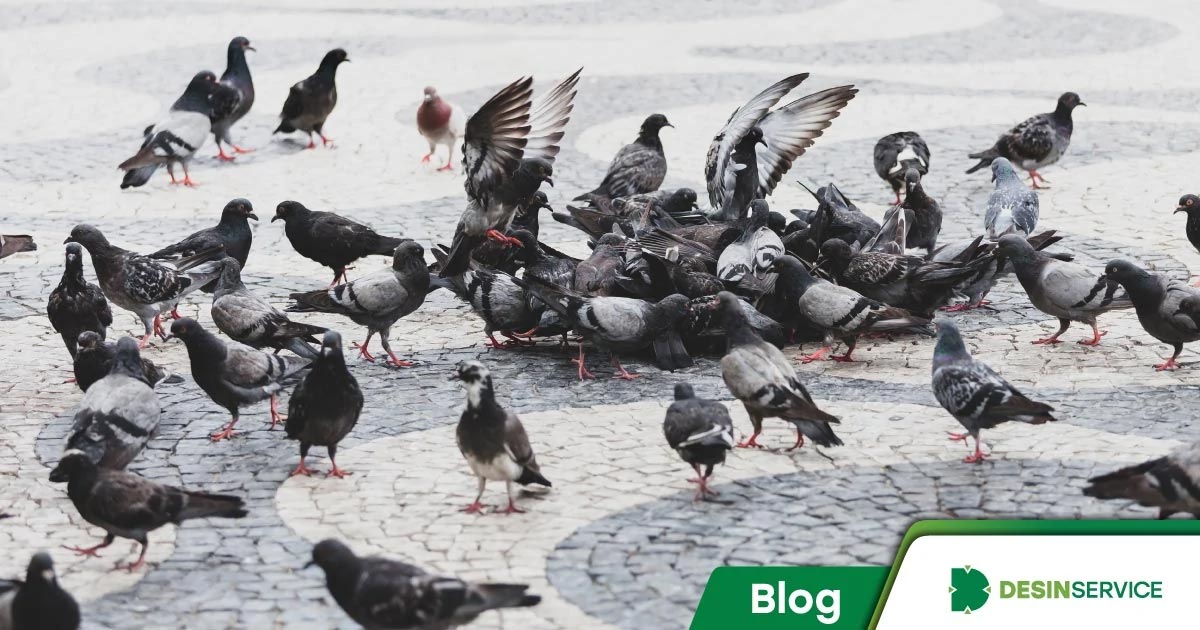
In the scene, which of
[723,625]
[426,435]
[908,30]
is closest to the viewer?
[723,625]

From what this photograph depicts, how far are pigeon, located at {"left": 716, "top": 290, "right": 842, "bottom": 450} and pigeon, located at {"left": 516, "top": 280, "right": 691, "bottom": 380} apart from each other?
1224 millimetres

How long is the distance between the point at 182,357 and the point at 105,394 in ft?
7.67

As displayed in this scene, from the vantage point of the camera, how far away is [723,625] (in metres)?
6.16

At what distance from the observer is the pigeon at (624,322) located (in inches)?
365

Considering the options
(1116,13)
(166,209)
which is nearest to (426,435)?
(166,209)

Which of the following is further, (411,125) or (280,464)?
(411,125)

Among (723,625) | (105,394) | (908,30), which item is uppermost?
(908,30)

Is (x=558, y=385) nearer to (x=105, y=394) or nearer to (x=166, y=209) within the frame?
(x=105, y=394)

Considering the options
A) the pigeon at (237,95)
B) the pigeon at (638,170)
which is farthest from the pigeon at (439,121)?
the pigeon at (638,170)

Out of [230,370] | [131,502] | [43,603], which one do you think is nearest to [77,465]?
[131,502]

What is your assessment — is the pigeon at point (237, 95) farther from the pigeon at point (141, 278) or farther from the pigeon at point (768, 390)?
the pigeon at point (768, 390)

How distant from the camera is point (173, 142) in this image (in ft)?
46.7

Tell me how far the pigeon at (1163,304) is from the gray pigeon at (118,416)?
576 cm

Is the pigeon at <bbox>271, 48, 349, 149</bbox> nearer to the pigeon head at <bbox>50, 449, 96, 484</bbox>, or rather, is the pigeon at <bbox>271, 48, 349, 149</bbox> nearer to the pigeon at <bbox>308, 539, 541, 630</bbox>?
the pigeon head at <bbox>50, 449, 96, 484</bbox>
